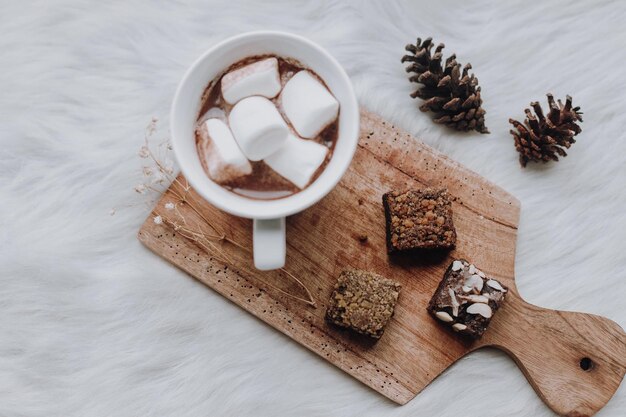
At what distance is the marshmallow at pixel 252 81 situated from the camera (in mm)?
1489

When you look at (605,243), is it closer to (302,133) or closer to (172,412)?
(302,133)

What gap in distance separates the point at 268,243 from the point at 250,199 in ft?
0.38

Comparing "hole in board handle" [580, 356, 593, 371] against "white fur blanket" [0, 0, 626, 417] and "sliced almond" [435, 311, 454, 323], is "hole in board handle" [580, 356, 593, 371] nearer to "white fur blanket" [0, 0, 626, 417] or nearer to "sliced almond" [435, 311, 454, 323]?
"white fur blanket" [0, 0, 626, 417]

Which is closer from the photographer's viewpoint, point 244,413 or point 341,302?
point 341,302

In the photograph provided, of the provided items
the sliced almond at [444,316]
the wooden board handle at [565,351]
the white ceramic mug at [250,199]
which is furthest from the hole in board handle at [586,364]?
the white ceramic mug at [250,199]

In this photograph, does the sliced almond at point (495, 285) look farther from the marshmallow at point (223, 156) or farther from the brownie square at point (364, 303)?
the marshmallow at point (223, 156)

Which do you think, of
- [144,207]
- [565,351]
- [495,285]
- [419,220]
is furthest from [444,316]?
[144,207]

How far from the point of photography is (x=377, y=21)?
1.90 metres

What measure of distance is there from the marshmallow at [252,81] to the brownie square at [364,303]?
21.4 inches

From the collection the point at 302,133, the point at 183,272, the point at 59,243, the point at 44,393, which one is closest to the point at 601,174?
the point at 302,133

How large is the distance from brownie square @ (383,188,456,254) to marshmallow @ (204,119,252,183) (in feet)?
1.45

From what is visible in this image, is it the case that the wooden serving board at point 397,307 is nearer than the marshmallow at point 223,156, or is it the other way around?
the marshmallow at point 223,156

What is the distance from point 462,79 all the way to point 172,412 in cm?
128

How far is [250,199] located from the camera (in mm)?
1509
